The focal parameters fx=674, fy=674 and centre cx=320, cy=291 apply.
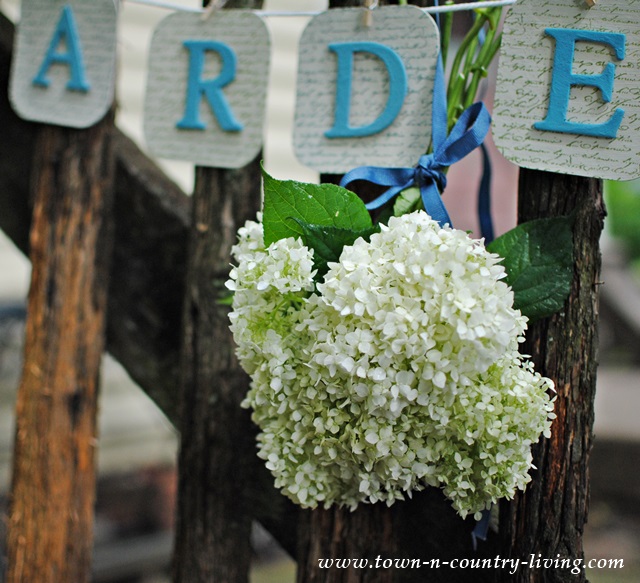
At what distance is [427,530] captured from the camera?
3.68 ft

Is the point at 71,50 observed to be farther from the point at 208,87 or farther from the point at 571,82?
the point at 571,82

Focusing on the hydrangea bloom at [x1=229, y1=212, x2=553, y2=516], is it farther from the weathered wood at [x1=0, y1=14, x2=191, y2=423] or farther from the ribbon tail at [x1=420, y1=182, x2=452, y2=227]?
the weathered wood at [x1=0, y1=14, x2=191, y2=423]

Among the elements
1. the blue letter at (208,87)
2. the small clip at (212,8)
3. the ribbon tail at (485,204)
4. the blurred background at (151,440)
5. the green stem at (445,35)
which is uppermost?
the small clip at (212,8)

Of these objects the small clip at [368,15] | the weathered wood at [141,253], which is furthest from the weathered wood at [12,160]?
the small clip at [368,15]

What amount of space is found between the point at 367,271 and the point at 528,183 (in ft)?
1.20

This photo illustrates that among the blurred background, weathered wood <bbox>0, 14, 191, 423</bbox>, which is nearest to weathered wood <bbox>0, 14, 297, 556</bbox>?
weathered wood <bbox>0, 14, 191, 423</bbox>

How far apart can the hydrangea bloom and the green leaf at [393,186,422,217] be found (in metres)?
0.14

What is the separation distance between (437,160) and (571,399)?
411 millimetres

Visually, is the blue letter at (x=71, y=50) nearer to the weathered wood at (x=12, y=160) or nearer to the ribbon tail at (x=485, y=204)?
the weathered wood at (x=12, y=160)

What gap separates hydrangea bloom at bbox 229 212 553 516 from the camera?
0.81m

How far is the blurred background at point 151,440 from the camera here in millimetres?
2754

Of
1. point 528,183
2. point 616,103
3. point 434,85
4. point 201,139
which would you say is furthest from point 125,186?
point 616,103

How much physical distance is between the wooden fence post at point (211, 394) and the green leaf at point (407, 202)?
15.4 inches

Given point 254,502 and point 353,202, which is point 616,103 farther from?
point 254,502
